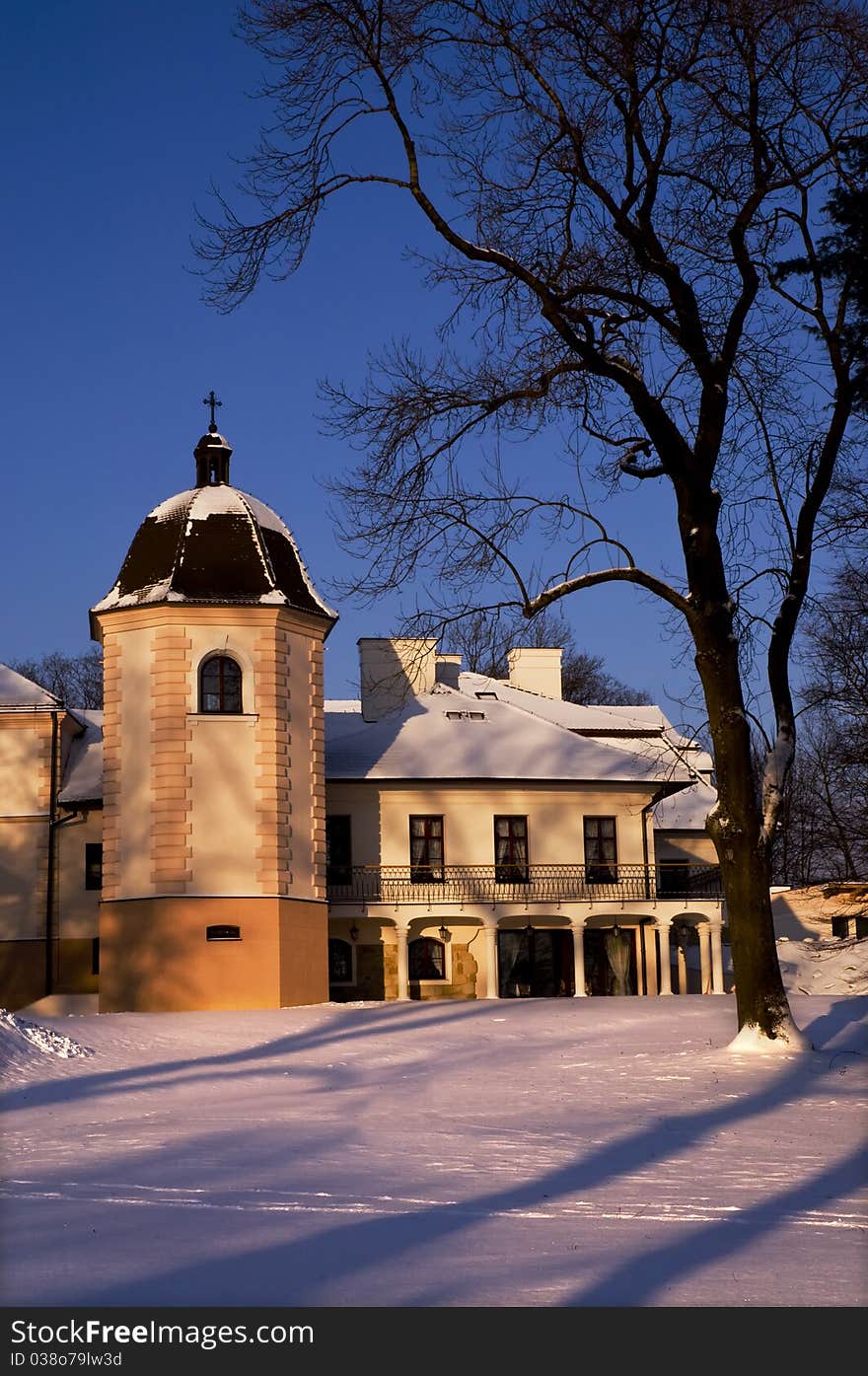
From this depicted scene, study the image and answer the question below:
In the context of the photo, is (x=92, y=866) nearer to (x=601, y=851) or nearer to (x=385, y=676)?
(x=385, y=676)

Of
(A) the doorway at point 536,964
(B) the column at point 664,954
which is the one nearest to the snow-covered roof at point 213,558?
(A) the doorway at point 536,964

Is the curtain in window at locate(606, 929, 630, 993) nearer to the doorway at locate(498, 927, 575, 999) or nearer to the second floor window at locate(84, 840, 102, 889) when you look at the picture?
the doorway at locate(498, 927, 575, 999)

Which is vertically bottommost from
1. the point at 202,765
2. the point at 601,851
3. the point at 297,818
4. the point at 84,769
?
the point at 601,851

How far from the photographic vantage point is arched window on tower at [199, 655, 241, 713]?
27.3 meters

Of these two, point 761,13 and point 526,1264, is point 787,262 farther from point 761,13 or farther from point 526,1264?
point 526,1264

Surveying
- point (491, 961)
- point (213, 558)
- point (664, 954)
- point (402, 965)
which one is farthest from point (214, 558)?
point (664, 954)

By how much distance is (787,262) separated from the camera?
17.2 metres

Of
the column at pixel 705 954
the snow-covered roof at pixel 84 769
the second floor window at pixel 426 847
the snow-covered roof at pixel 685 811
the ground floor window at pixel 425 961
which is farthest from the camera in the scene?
the snow-covered roof at pixel 685 811

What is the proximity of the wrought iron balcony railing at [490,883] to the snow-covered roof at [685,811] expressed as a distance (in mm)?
3401

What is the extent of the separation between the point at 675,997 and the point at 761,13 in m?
15.3

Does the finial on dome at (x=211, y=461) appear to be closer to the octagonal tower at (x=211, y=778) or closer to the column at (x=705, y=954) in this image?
the octagonal tower at (x=211, y=778)

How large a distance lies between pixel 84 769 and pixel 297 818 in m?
7.51

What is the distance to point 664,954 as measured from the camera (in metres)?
33.9

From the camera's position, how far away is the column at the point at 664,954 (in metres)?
33.8
